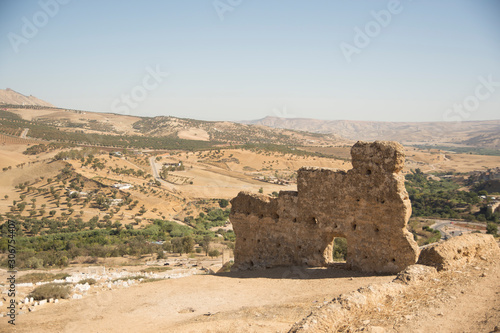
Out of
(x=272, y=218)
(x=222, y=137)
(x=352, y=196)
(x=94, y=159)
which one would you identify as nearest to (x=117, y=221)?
(x=94, y=159)

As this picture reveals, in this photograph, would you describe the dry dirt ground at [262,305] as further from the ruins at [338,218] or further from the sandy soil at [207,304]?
the ruins at [338,218]

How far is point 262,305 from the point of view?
884cm

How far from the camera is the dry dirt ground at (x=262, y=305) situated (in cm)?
587

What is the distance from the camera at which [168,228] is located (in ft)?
123

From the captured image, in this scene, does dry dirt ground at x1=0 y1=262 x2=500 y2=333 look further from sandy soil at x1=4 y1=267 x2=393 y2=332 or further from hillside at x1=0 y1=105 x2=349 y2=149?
hillside at x1=0 y1=105 x2=349 y2=149

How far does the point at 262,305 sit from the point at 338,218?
4.02 meters

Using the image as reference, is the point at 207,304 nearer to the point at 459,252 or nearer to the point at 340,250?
the point at 459,252

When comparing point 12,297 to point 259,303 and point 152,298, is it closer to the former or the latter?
point 152,298

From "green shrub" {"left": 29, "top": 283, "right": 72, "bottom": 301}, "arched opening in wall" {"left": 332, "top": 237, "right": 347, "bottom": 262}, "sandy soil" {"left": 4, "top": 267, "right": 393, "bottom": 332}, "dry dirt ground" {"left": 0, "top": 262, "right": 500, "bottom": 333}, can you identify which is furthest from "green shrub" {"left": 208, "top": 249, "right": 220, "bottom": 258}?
"green shrub" {"left": 29, "top": 283, "right": 72, "bottom": 301}

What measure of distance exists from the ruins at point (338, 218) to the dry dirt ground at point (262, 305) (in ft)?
2.38

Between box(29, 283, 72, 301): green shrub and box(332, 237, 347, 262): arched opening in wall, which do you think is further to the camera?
box(332, 237, 347, 262): arched opening in wall

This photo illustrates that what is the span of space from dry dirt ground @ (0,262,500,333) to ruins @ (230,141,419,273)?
0.72 m

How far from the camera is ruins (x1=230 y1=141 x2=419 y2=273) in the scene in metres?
10.4

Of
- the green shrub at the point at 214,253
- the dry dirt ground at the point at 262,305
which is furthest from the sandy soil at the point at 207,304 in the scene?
the green shrub at the point at 214,253
